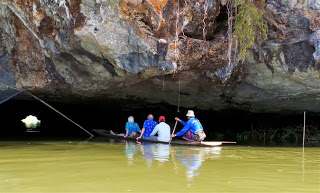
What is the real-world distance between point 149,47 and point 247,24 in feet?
7.45

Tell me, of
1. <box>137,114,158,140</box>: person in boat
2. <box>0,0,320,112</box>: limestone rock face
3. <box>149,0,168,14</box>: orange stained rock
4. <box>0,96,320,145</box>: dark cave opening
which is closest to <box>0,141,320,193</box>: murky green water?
<box>0,0,320,112</box>: limestone rock face

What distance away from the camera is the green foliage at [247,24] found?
8.51 meters

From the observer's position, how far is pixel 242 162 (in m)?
6.22

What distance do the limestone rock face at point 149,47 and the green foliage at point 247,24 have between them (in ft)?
1.24

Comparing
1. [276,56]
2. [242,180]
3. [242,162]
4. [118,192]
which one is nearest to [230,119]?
[276,56]

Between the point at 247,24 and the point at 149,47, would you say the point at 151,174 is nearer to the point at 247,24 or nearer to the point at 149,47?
→ the point at 149,47

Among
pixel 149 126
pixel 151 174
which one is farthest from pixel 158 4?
pixel 151 174

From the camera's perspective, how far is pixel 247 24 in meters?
8.55

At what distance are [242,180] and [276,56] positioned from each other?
553 cm

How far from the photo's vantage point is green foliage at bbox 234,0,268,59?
8.51 metres

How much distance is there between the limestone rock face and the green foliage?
38 cm

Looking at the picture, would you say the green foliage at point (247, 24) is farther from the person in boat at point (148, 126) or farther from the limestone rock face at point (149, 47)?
the person in boat at point (148, 126)

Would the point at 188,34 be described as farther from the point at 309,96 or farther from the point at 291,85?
the point at 309,96

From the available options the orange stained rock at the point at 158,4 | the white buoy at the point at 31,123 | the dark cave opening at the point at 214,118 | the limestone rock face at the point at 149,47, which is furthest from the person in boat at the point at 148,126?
the white buoy at the point at 31,123
